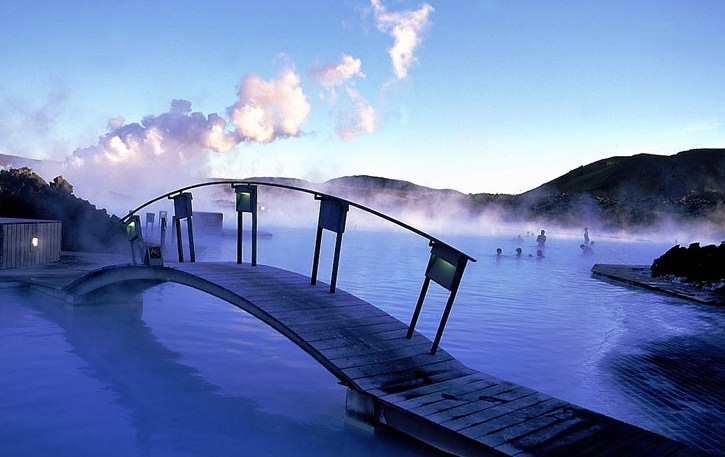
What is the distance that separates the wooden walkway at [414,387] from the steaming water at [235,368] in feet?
1.95

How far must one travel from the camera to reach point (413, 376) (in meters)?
7.54

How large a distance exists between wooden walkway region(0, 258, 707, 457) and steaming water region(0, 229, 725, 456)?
60cm

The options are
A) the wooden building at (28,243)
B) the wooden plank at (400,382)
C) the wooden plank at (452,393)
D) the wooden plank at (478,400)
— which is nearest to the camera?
the wooden plank at (478,400)

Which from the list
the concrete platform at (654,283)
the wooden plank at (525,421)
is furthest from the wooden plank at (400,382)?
the concrete platform at (654,283)

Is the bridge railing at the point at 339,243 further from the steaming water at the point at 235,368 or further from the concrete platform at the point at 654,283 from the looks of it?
the concrete platform at the point at 654,283

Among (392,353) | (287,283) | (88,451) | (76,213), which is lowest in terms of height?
(88,451)

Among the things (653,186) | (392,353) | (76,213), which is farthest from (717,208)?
(392,353)

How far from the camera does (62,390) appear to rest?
9.00 m

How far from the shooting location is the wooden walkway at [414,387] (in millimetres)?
5773

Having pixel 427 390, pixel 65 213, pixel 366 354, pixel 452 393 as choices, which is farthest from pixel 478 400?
pixel 65 213

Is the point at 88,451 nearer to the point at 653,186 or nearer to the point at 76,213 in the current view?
the point at 76,213

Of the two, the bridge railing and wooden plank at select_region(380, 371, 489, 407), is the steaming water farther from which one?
the bridge railing

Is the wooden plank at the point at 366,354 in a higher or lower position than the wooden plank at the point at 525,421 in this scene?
higher

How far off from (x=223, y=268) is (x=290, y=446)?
511 centimetres
